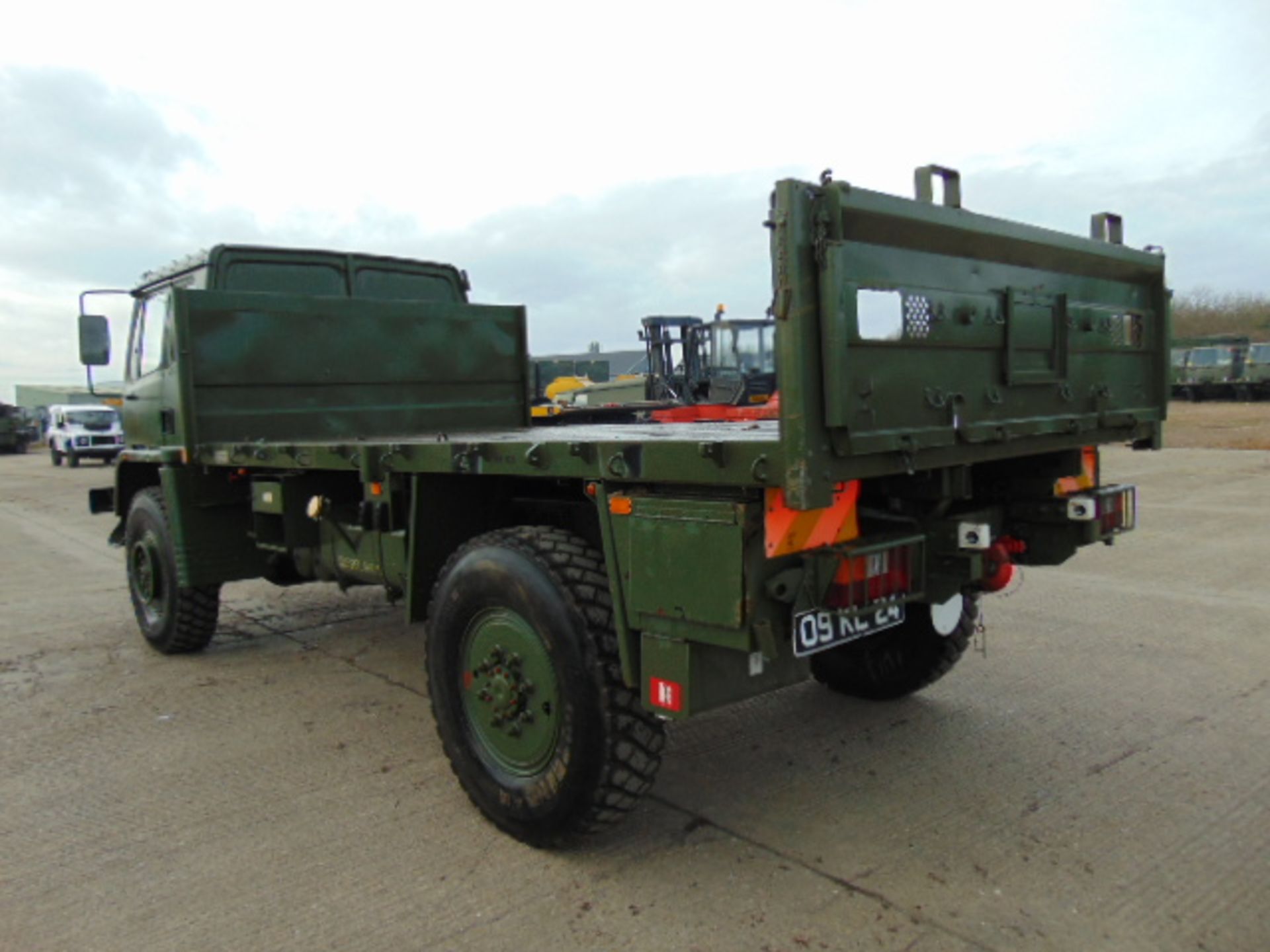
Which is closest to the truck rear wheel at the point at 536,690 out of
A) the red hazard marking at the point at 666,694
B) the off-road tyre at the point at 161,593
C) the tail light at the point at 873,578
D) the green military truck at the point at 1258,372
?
the red hazard marking at the point at 666,694

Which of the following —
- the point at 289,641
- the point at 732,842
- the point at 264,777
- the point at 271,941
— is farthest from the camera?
the point at 289,641

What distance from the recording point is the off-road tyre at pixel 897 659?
4621mm

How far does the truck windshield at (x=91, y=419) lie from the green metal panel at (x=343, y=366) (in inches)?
1060

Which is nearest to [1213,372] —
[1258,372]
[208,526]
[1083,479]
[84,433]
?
[1258,372]

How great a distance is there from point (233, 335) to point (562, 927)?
4.15 meters

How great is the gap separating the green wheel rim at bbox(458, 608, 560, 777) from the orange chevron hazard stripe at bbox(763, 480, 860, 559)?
936 millimetres

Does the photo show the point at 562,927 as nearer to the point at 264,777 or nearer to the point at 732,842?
the point at 732,842

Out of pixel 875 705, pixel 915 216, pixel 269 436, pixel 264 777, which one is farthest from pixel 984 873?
pixel 269 436

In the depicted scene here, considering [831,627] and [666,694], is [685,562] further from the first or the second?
[831,627]

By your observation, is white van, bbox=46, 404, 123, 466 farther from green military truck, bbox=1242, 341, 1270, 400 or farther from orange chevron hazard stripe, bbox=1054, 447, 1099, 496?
green military truck, bbox=1242, 341, 1270, 400

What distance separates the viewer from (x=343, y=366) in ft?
20.2

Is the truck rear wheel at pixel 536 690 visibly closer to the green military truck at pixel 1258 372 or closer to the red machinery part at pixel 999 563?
the red machinery part at pixel 999 563

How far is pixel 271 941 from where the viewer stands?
2936 mm

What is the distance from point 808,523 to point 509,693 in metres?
1.29
